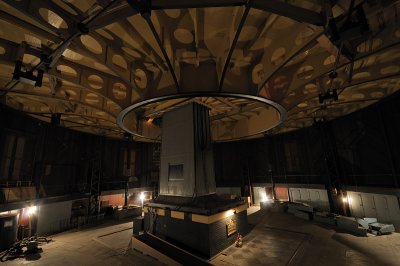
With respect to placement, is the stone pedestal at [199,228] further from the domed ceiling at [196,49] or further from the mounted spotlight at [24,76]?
the mounted spotlight at [24,76]

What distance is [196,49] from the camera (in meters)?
8.48

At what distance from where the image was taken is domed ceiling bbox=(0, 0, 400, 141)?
5.34 metres

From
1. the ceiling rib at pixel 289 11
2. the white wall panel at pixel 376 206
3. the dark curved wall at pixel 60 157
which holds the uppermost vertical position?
the ceiling rib at pixel 289 11

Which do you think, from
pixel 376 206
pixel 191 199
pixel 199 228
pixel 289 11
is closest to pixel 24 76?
pixel 289 11

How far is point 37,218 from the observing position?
50.3 feet

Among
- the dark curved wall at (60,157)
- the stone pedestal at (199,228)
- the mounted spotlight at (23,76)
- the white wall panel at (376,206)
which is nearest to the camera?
the mounted spotlight at (23,76)

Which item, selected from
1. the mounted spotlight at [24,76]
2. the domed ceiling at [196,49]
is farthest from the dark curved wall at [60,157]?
the mounted spotlight at [24,76]

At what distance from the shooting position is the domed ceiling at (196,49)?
534 centimetres

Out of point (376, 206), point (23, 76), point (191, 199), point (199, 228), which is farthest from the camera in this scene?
point (376, 206)

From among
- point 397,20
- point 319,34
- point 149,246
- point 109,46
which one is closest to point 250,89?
point 319,34

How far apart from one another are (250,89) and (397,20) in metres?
5.83

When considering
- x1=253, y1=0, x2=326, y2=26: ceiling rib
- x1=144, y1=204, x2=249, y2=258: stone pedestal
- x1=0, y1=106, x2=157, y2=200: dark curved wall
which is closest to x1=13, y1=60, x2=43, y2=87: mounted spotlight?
x1=253, y1=0, x2=326, y2=26: ceiling rib

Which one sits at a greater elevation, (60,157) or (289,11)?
(289,11)

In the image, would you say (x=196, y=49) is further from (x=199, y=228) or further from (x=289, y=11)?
(x=199, y=228)
